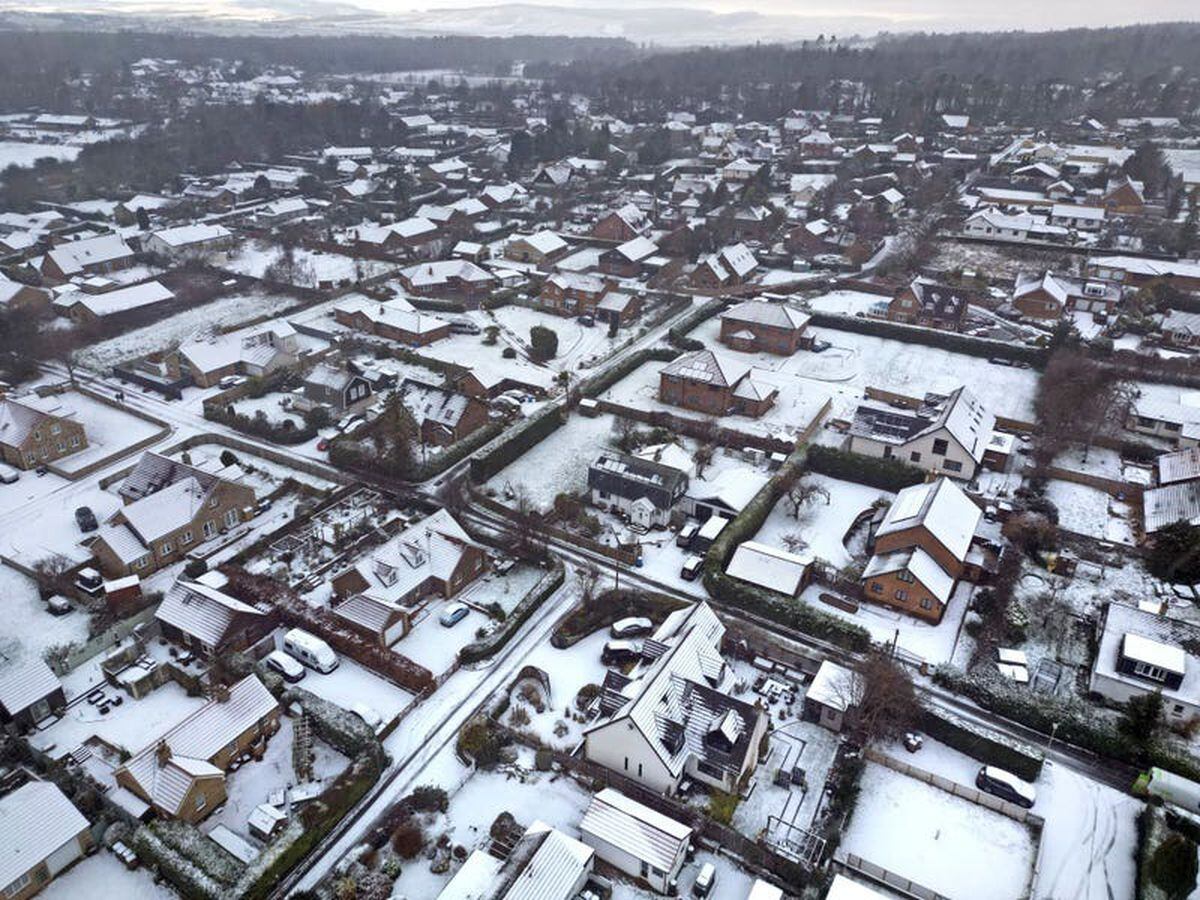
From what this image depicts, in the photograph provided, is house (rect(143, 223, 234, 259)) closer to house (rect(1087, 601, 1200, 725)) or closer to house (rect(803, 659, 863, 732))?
house (rect(803, 659, 863, 732))

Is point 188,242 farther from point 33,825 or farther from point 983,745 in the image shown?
point 983,745

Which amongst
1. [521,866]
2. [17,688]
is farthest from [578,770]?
[17,688]

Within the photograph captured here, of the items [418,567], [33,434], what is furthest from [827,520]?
[33,434]

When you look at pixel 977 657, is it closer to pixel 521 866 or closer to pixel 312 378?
pixel 521 866

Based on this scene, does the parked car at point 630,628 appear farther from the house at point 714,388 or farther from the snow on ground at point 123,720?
the house at point 714,388

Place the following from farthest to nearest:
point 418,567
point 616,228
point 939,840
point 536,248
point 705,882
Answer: point 616,228, point 536,248, point 418,567, point 939,840, point 705,882
